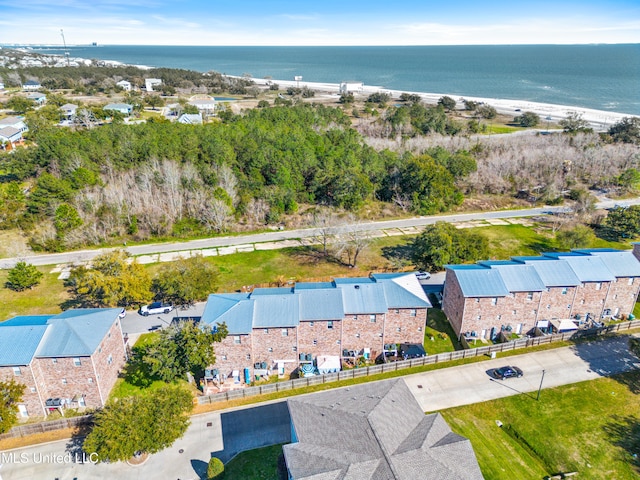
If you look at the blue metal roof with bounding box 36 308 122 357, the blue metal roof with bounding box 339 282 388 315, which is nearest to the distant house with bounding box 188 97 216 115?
the blue metal roof with bounding box 36 308 122 357

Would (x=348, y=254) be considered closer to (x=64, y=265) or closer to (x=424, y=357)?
(x=424, y=357)

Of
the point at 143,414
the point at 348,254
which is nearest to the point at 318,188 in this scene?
the point at 348,254

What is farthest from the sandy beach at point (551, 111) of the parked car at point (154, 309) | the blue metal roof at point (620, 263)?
the parked car at point (154, 309)

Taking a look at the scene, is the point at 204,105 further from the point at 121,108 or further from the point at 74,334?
the point at 74,334

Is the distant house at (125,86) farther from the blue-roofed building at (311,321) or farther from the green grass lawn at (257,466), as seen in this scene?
the green grass lawn at (257,466)

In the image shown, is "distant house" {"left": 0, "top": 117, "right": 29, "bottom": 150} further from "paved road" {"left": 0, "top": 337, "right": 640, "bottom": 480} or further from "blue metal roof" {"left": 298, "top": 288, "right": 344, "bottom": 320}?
"blue metal roof" {"left": 298, "top": 288, "right": 344, "bottom": 320}
